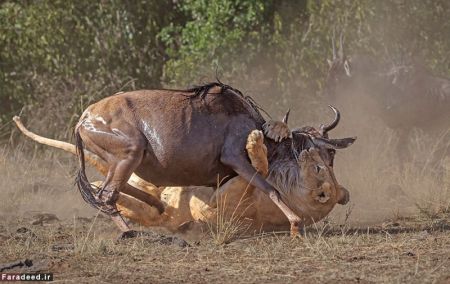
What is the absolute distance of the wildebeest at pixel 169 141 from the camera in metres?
8.34

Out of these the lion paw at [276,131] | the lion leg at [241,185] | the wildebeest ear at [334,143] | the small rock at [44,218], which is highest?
the lion paw at [276,131]

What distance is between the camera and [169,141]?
27.4 feet

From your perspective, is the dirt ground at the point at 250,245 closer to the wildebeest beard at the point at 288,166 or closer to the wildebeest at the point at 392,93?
the wildebeest beard at the point at 288,166

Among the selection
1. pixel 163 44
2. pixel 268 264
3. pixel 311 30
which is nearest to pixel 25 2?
pixel 163 44

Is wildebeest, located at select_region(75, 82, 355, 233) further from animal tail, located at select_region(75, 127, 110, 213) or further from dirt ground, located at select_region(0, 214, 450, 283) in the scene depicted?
dirt ground, located at select_region(0, 214, 450, 283)

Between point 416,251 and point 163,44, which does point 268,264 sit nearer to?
point 416,251

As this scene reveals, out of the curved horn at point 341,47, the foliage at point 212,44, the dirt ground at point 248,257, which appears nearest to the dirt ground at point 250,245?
the dirt ground at point 248,257

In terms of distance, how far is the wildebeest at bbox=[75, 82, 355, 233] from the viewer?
834 cm

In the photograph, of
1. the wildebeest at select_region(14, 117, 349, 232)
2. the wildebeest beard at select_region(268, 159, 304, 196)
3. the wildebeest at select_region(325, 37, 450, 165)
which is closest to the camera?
the wildebeest at select_region(14, 117, 349, 232)

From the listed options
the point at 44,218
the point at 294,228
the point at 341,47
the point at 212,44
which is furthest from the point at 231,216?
the point at 212,44

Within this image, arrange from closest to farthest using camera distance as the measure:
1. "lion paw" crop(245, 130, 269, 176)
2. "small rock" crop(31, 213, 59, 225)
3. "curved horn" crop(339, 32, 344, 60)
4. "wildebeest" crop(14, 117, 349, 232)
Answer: "lion paw" crop(245, 130, 269, 176)
"wildebeest" crop(14, 117, 349, 232)
"small rock" crop(31, 213, 59, 225)
"curved horn" crop(339, 32, 344, 60)

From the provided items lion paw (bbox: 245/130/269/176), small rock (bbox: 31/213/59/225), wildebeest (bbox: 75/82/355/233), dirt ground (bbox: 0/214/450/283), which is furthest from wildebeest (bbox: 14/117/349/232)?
small rock (bbox: 31/213/59/225)

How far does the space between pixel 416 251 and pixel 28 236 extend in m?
3.22

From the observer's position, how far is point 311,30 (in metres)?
15.3
